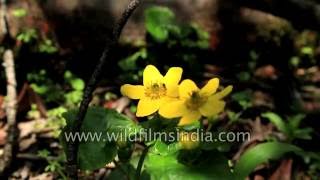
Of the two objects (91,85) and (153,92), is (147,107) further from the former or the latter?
(91,85)

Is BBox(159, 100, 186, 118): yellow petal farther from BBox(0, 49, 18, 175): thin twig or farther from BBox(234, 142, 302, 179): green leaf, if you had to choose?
BBox(0, 49, 18, 175): thin twig

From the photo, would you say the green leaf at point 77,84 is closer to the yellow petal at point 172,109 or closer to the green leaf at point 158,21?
the green leaf at point 158,21

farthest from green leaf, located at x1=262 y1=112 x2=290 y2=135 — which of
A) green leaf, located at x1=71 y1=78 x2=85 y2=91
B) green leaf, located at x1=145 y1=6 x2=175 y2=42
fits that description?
green leaf, located at x1=71 y1=78 x2=85 y2=91

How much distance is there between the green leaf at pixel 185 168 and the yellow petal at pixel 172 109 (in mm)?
210

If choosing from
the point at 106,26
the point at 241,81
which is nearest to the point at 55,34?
the point at 106,26

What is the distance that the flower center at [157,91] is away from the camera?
5.73 feet

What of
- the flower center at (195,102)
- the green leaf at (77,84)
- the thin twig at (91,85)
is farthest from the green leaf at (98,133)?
the green leaf at (77,84)

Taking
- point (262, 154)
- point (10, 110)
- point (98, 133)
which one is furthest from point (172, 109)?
point (10, 110)

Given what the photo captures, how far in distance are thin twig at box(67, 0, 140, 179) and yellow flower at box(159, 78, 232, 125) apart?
0.25 m

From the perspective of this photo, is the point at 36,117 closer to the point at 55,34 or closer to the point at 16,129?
the point at 16,129

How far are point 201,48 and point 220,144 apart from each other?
5.94 feet

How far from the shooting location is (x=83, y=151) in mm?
1860

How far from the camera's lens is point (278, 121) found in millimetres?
2871

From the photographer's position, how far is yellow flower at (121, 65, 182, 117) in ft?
5.61
